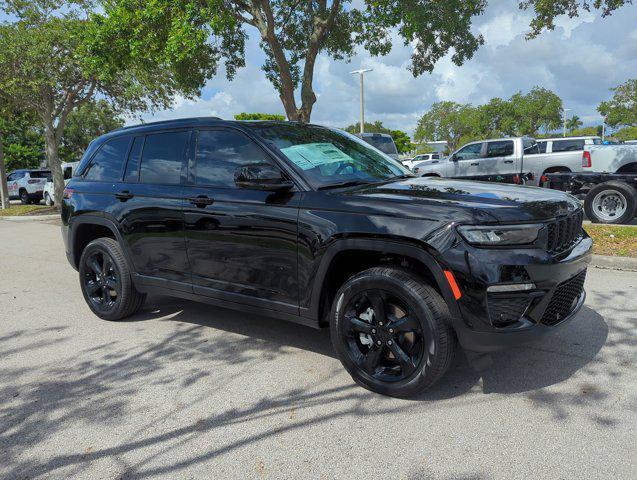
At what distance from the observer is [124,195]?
179 inches

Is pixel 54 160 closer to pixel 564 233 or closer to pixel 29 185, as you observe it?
pixel 29 185

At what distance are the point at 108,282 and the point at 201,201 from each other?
165 centimetres

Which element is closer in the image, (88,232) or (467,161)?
(88,232)

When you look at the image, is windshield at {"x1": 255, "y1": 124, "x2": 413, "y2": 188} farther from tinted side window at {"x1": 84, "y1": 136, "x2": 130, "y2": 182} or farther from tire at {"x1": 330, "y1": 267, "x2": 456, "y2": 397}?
tinted side window at {"x1": 84, "y1": 136, "x2": 130, "y2": 182}

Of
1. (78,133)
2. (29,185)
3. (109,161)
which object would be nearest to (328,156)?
(109,161)

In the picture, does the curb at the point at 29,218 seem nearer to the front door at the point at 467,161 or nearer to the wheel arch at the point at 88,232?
Answer: the wheel arch at the point at 88,232

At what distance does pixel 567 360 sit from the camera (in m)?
3.63

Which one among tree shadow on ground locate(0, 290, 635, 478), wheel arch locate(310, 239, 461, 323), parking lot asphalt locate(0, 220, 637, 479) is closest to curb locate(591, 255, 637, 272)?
parking lot asphalt locate(0, 220, 637, 479)

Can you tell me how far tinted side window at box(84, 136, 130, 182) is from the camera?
4764mm

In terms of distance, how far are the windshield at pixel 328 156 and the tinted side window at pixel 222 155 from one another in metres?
0.16

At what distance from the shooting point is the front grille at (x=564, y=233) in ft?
9.82

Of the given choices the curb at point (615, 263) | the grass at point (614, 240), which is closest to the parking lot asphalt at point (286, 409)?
the curb at point (615, 263)

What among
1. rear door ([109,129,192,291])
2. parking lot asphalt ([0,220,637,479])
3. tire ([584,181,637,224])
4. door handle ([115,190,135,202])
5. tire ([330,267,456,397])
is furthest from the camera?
tire ([584,181,637,224])

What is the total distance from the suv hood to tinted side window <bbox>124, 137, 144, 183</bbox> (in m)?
2.23
